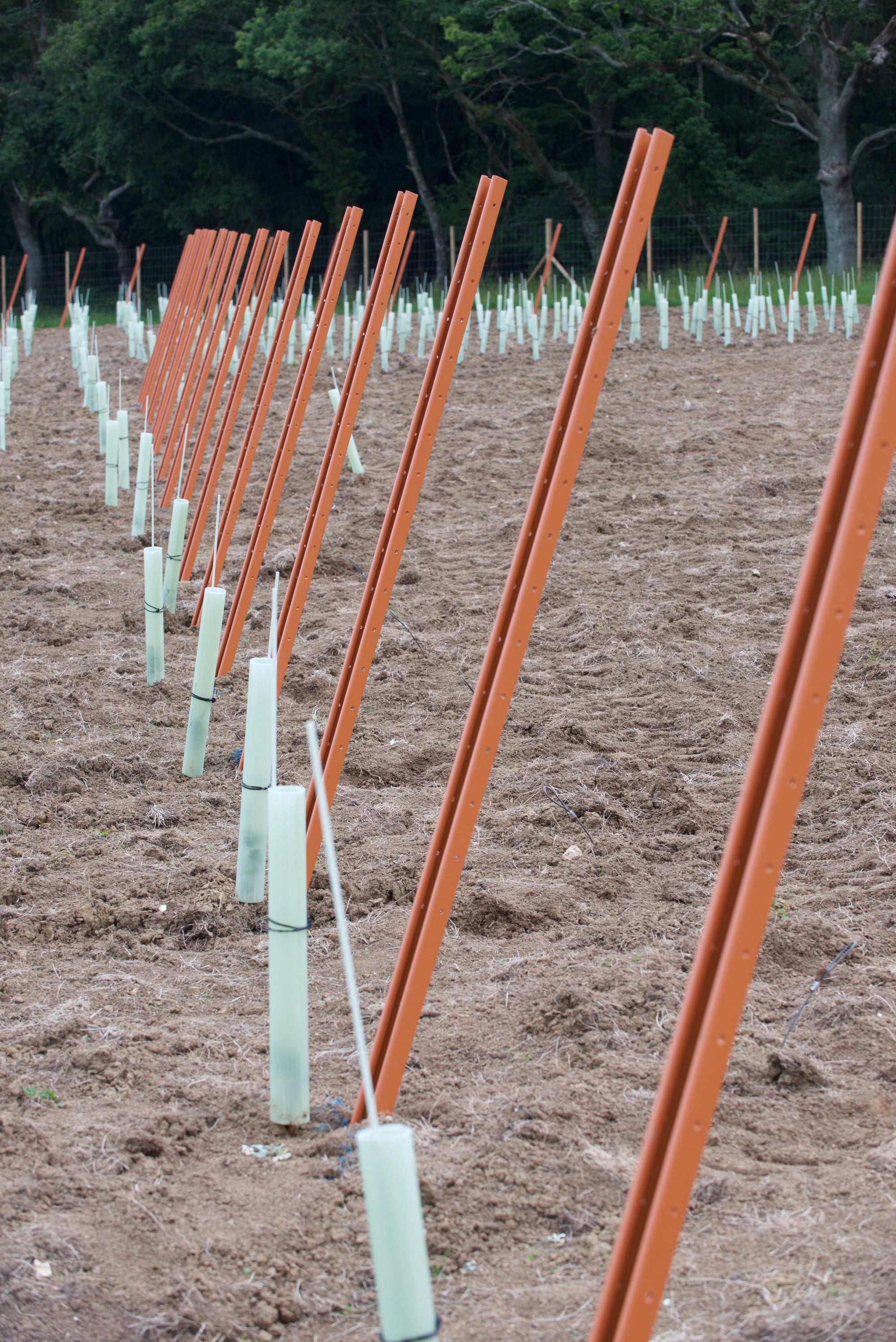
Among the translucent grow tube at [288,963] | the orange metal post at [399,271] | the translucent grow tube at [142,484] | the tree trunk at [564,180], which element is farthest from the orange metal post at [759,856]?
the tree trunk at [564,180]

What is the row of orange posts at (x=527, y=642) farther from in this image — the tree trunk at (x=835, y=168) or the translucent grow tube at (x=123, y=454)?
the tree trunk at (x=835, y=168)

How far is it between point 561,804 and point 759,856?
8.59 feet

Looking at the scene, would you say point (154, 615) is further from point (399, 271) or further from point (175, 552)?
point (399, 271)

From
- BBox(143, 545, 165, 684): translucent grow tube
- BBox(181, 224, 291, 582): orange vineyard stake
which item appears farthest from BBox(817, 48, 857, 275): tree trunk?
BBox(143, 545, 165, 684): translucent grow tube

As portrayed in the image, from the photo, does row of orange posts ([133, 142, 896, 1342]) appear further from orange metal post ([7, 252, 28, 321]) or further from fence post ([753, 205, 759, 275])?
fence post ([753, 205, 759, 275])

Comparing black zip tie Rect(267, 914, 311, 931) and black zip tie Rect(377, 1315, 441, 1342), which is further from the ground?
black zip tie Rect(267, 914, 311, 931)

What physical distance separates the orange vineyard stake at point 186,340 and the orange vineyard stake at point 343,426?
4.77m

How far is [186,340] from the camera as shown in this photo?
9.85 m

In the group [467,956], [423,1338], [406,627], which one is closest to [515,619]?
[467,956]

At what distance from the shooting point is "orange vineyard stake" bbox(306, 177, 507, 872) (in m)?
3.39

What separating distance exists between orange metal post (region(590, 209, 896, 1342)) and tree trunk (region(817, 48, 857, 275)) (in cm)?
2333

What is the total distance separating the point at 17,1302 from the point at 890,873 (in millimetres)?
2688

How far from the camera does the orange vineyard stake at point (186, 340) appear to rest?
916cm

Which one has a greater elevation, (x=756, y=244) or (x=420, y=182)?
(x=420, y=182)
